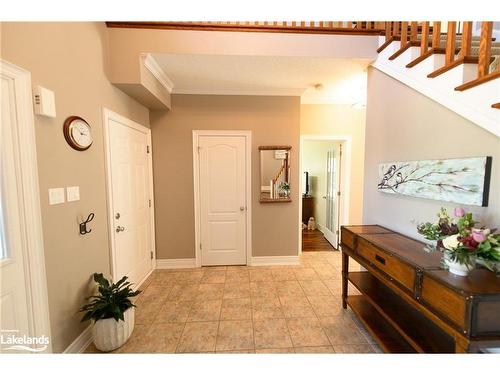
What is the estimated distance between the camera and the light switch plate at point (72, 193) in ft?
5.11

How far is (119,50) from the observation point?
2.00 meters

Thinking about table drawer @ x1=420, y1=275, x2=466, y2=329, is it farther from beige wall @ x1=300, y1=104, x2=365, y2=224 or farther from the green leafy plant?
beige wall @ x1=300, y1=104, x2=365, y2=224

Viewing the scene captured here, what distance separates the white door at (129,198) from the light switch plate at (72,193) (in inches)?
15.4

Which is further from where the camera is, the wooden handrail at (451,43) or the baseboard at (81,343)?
the baseboard at (81,343)

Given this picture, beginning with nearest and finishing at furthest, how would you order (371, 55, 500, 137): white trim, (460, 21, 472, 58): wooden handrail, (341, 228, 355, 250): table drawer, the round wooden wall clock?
(371, 55, 500, 137): white trim, (460, 21, 472, 58): wooden handrail, the round wooden wall clock, (341, 228, 355, 250): table drawer

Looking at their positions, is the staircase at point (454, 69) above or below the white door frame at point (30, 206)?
above

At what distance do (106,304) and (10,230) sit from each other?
784 mm

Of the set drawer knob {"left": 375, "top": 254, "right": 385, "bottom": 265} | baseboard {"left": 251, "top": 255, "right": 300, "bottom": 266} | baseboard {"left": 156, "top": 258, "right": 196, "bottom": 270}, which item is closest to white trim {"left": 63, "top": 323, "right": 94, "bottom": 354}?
baseboard {"left": 156, "top": 258, "right": 196, "bottom": 270}

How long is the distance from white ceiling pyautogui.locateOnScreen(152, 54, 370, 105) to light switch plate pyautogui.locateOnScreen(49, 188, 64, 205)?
4.94 feet

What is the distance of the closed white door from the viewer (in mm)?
1191

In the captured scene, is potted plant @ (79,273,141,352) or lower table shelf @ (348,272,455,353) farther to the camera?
potted plant @ (79,273,141,352)

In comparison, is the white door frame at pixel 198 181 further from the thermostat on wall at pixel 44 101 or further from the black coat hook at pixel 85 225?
the thermostat on wall at pixel 44 101

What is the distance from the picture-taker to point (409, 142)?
1.74 m

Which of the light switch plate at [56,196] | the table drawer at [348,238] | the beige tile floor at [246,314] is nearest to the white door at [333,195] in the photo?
the beige tile floor at [246,314]
